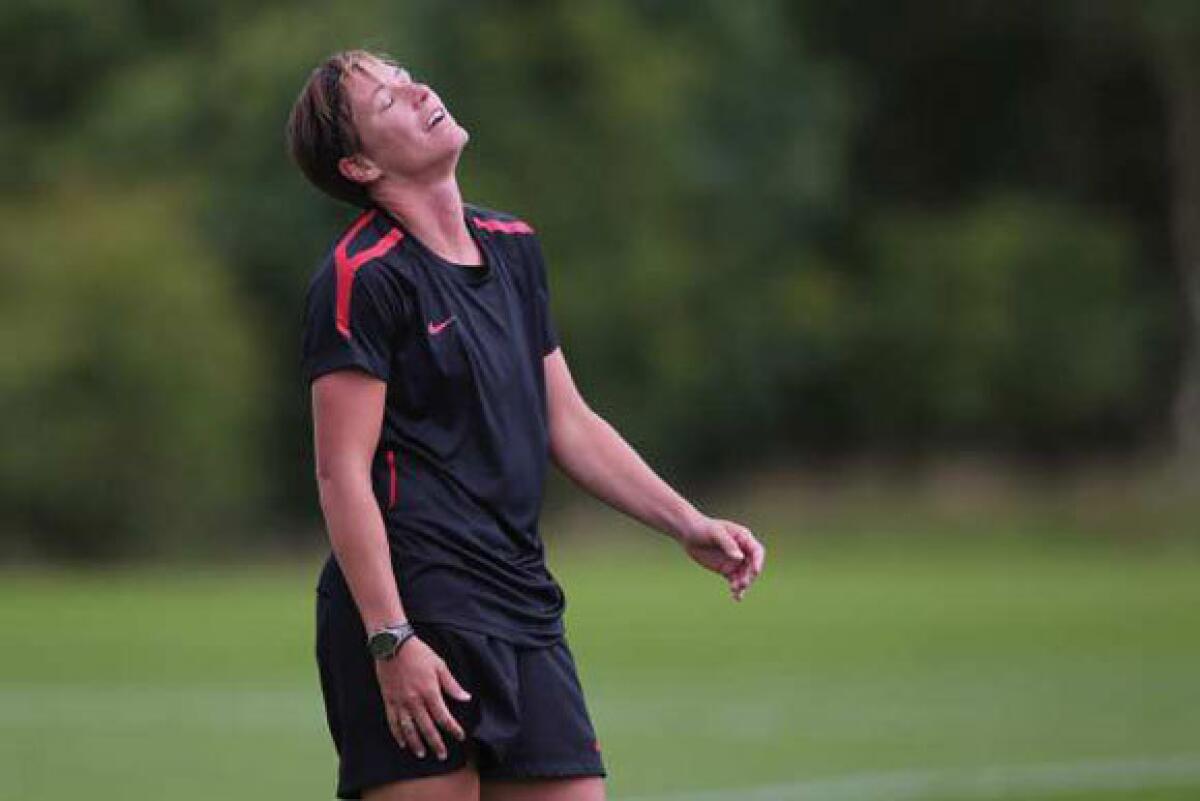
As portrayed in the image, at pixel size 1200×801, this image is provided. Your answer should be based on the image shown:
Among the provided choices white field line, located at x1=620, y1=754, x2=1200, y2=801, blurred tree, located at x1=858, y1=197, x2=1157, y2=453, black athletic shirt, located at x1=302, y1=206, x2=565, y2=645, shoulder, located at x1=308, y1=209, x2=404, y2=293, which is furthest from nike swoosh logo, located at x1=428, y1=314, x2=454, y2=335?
blurred tree, located at x1=858, y1=197, x2=1157, y2=453

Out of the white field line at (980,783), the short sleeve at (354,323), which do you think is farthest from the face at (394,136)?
the white field line at (980,783)

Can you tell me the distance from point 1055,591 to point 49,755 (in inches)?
513

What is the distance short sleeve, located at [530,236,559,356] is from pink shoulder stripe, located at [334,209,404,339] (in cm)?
32

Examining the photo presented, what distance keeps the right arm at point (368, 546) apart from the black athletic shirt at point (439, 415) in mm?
58

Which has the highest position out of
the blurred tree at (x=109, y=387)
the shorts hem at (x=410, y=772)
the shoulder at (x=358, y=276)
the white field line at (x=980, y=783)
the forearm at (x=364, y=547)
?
the blurred tree at (x=109, y=387)

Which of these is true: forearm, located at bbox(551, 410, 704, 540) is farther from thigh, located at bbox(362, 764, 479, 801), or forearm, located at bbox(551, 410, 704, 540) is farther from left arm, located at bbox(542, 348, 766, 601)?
thigh, located at bbox(362, 764, 479, 801)

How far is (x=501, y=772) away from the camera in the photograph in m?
5.10

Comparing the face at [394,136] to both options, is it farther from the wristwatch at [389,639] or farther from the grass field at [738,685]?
the grass field at [738,685]

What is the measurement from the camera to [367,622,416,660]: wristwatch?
16.1 ft

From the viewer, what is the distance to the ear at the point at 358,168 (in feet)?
16.8

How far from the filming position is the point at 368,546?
4.90m

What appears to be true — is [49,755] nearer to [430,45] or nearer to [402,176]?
[402,176]

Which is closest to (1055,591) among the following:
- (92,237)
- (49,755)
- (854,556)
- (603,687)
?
(854,556)

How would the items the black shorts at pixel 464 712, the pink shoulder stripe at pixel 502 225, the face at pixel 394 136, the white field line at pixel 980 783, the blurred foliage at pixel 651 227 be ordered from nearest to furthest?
1. the black shorts at pixel 464 712
2. the face at pixel 394 136
3. the pink shoulder stripe at pixel 502 225
4. the white field line at pixel 980 783
5. the blurred foliage at pixel 651 227
